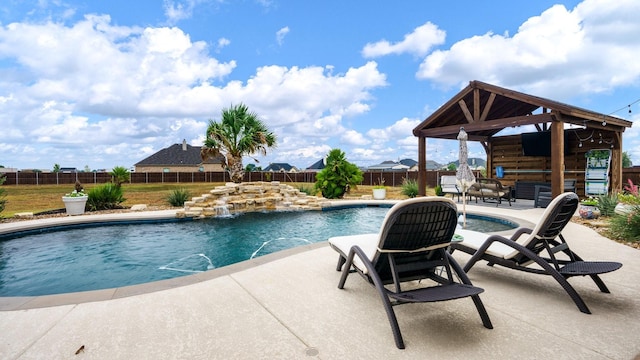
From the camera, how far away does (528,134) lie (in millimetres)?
11672

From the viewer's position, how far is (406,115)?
53.4ft

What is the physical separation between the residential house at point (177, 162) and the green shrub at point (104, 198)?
98.7 ft

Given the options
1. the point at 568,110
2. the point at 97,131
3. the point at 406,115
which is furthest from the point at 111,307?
the point at 97,131

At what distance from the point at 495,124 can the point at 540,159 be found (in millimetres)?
4238

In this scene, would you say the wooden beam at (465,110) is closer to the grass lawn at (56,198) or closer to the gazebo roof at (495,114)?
the gazebo roof at (495,114)

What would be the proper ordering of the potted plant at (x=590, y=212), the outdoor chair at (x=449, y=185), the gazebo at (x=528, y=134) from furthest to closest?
the outdoor chair at (x=449, y=185) < the gazebo at (x=528, y=134) < the potted plant at (x=590, y=212)

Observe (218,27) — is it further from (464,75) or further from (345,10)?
(464,75)

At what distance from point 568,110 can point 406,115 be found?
8658 millimetres

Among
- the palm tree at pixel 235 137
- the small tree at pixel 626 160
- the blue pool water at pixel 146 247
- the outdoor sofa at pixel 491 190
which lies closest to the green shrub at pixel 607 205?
the blue pool water at pixel 146 247

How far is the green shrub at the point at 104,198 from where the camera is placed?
31.8 ft

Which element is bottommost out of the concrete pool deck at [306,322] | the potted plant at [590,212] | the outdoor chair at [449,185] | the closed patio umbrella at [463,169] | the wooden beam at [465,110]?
the concrete pool deck at [306,322]

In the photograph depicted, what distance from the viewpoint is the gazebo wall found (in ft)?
34.6

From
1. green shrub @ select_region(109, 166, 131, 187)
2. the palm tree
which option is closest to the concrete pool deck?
the palm tree

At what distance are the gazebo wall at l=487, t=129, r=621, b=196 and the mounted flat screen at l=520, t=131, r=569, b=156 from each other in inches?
13.1
